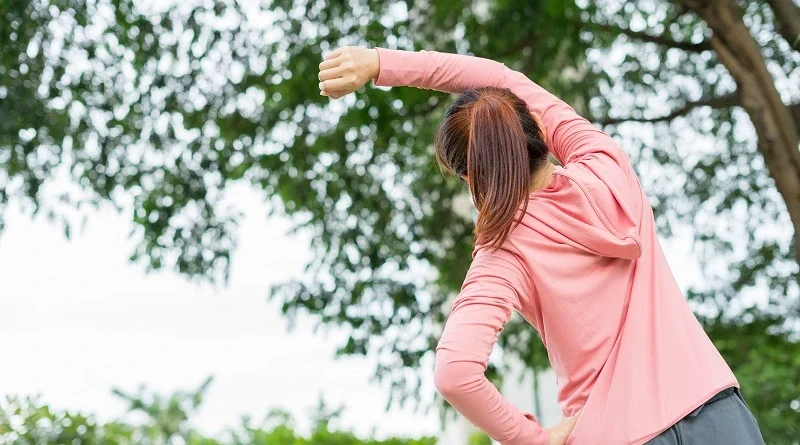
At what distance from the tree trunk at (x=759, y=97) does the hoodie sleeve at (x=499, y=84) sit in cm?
227

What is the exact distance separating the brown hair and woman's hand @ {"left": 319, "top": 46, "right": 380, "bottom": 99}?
154 mm

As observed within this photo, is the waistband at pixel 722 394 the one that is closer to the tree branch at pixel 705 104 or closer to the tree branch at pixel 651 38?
the tree branch at pixel 705 104

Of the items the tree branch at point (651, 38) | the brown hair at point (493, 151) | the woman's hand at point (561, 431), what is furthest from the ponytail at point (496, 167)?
Result: the tree branch at point (651, 38)

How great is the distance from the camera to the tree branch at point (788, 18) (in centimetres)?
387

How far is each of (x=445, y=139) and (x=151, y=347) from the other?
7105 mm

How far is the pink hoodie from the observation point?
55.7 inches

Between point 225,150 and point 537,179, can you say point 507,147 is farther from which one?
point 225,150

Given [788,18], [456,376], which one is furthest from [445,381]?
[788,18]

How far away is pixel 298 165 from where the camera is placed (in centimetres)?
508

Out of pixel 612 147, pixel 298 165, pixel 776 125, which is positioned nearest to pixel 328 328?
pixel 298 165

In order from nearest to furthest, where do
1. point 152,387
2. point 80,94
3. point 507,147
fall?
1. point 507,147
2. point 80,94
3. point 152,387

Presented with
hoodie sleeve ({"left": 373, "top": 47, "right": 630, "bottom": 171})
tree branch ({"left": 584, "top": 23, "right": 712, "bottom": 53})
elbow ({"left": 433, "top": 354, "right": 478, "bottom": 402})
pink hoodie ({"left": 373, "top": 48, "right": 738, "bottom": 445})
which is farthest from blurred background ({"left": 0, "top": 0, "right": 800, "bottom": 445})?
elbow ({"left": 433, "top": 354, "right": 478, "bottom": 402})

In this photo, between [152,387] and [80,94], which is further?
[152,387]

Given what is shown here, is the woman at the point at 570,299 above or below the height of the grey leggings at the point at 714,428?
above
